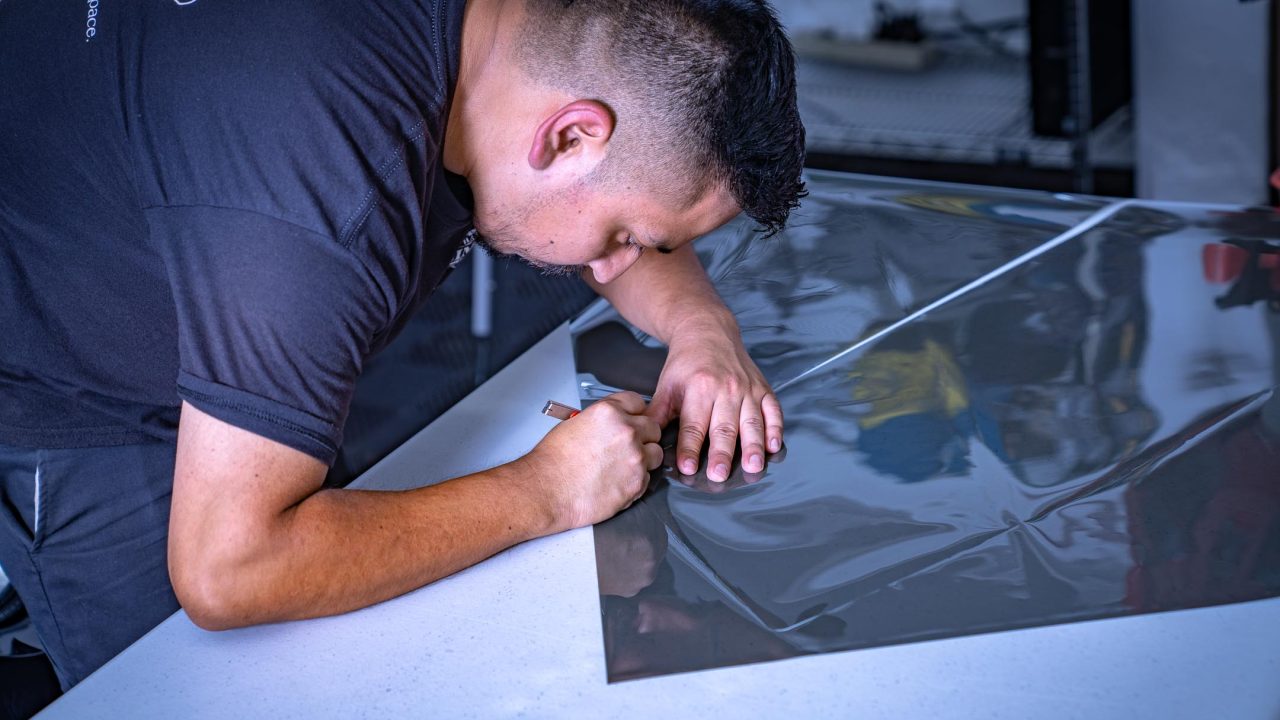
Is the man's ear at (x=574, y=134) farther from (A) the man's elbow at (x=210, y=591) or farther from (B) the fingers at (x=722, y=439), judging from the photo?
(A) the man's elbow at (x=210, y=591)

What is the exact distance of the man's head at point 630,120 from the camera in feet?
3.05

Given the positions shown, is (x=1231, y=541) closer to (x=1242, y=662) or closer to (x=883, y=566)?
(x=1242, y=662)

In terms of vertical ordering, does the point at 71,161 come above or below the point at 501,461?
above

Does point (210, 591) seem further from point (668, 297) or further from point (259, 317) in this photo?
point (668, 297)

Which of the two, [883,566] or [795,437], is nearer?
[883,566]

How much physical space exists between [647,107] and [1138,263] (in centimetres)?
70

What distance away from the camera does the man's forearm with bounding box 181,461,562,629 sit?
0.79 m

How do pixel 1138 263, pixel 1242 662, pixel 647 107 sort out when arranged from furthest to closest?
pixel 1138 263 → pixel 647 107 → pixel 1242 662

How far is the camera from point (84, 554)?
1.07m

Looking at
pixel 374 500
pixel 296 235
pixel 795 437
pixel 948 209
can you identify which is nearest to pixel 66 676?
pixel 374 500

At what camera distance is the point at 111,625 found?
3.50ft

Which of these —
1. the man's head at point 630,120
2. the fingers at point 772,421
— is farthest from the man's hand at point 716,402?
the man's head at point 630,120

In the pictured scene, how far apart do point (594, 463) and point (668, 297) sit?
0.36 metres

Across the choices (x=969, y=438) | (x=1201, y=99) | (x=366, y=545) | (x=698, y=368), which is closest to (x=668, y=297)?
(x=698, y=368)
